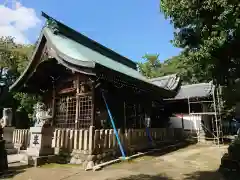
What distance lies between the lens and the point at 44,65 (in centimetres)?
1120

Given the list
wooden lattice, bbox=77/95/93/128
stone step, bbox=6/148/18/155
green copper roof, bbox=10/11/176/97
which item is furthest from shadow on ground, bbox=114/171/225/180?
stone step, bbox=6/148/18/155

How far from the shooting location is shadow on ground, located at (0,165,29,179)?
644 centimetres

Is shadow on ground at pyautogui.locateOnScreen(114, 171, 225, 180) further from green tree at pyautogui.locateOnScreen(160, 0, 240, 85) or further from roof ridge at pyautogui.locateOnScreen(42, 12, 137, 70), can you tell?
roof ridge at pyautogui.locateOnScreen(42, 12, 137, 70)

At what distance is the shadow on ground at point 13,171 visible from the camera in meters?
6.44

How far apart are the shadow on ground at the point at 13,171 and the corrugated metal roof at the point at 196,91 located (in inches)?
501

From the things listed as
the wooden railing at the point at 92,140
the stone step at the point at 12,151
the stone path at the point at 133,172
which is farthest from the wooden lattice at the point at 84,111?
the stone step at the point at 12,151

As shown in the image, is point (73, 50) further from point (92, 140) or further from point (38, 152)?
point (38, 152)

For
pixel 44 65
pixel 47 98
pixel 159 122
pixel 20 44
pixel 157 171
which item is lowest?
pixel 157 171

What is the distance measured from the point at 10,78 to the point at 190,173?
2218 cm

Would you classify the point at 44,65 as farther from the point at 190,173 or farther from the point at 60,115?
the point at 190,173

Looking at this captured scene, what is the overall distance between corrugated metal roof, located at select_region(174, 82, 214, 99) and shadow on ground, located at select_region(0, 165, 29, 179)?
12738 mm

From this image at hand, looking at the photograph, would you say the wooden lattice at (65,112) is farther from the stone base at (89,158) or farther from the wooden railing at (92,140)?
the stone base at (89,158)

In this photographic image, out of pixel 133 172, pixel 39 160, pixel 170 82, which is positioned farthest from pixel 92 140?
pixel 170 82

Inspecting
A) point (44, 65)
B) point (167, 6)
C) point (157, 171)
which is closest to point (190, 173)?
point (157, 171)
